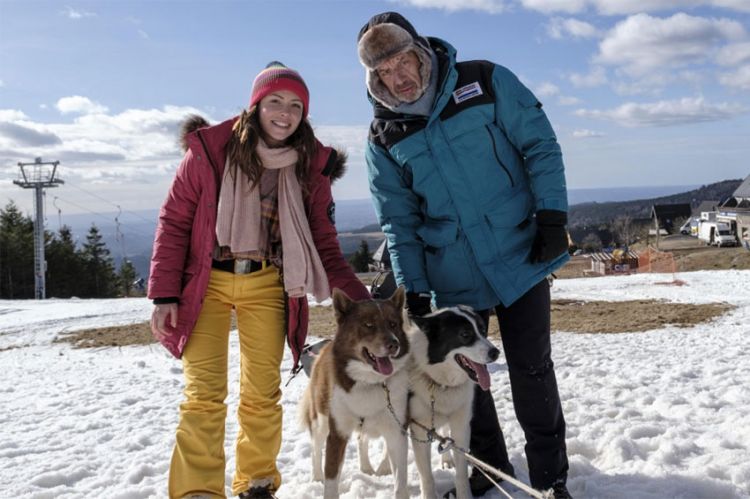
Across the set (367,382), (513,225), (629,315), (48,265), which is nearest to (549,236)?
(513,225)

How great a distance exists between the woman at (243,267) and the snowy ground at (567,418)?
89 centimetres

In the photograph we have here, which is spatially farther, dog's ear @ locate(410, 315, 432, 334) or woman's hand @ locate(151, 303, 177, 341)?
dog's ear @ locate(410, 315, 432, 334)

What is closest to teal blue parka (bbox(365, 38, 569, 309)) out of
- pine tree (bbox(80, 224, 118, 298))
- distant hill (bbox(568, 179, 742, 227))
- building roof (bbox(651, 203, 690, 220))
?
pine tree (bbox(80, 224, 118, 298))

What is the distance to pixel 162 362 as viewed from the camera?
11.0m

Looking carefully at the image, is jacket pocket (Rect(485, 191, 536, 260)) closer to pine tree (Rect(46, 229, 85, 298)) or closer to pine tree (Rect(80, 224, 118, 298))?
pine tree (Rect(46, 229, 85, 298))

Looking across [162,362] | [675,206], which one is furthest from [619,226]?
[162,362]

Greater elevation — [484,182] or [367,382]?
[484,182]

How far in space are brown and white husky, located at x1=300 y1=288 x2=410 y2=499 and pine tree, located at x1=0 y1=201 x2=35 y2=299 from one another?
178 feet

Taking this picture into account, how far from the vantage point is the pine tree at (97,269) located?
54406 millimetres

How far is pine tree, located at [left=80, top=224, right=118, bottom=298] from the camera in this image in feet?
178

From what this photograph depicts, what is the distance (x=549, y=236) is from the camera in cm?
343

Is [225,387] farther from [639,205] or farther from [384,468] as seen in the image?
[639,205]

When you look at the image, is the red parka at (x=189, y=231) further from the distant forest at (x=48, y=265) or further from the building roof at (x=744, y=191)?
the building roof at (x=744, y=191)

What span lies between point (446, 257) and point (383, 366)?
803 millimetres
